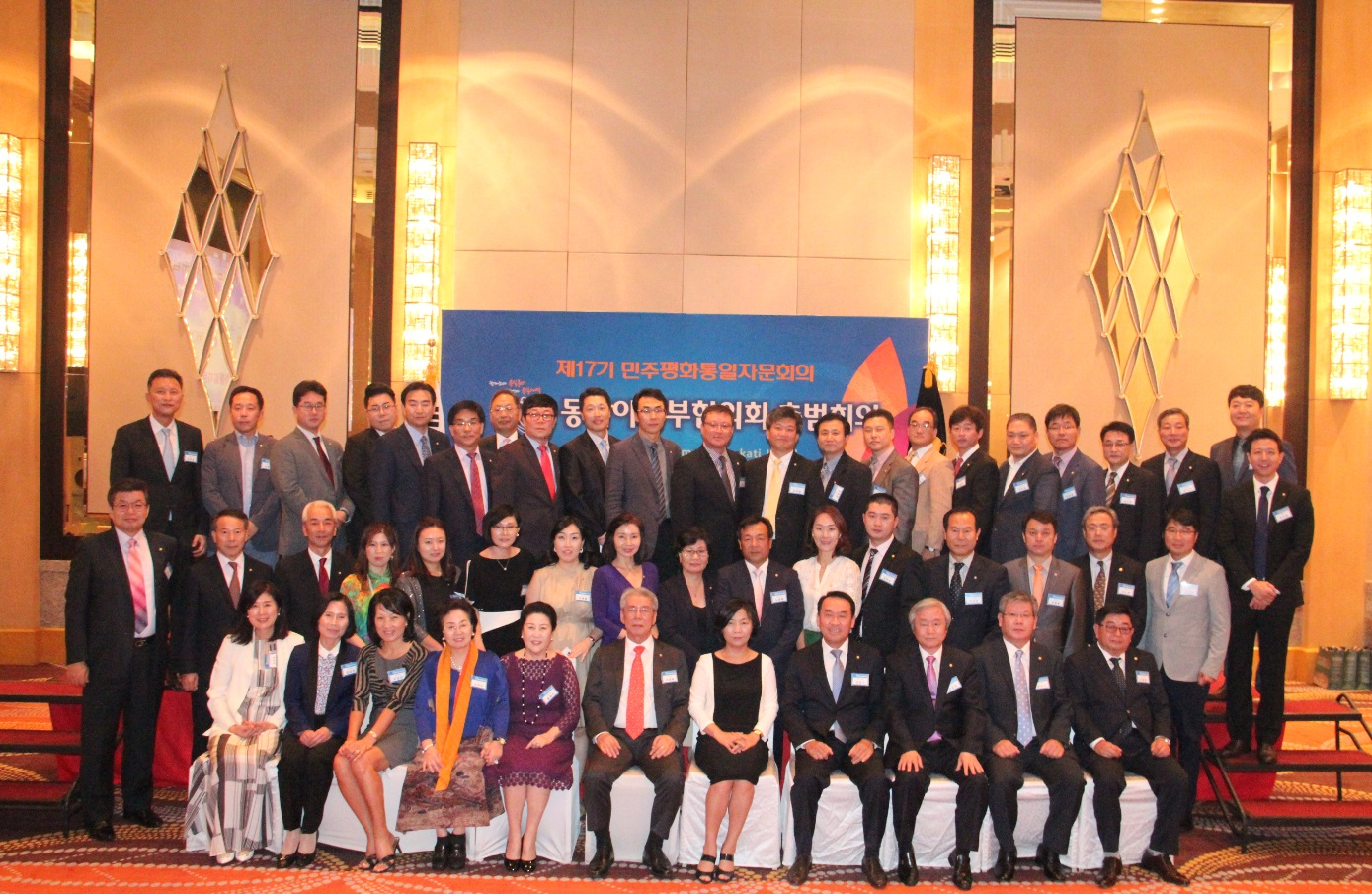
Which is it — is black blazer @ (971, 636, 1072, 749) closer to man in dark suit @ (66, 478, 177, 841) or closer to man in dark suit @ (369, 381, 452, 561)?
man in dark suit @ (369, 381, 452, 561)

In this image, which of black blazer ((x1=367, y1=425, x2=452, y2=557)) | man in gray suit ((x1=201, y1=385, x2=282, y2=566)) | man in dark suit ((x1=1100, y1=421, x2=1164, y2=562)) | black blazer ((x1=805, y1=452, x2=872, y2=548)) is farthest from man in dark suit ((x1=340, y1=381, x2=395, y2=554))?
man in dark suit ((x1=1100, y1=421, x2=1164, y2=562))

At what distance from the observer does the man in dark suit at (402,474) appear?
16.4 ft

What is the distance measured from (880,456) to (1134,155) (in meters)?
4.13

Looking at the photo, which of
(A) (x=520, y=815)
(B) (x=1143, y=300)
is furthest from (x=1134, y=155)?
(A) (x=520, y=815)

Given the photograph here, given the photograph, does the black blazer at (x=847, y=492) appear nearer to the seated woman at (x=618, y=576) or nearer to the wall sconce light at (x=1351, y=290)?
the seated woman at (x=618, y=576)

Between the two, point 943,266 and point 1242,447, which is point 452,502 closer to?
point 1242,447

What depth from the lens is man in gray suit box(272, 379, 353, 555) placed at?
4.91m

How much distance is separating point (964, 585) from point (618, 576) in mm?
1530

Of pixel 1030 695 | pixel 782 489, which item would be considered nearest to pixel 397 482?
pixel 782 489

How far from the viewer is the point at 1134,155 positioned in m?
7.60

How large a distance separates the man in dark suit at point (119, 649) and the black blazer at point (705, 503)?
2.29 metres

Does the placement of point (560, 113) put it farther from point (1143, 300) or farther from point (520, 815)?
point (520, 815)

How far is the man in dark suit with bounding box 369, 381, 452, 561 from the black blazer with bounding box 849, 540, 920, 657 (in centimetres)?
219

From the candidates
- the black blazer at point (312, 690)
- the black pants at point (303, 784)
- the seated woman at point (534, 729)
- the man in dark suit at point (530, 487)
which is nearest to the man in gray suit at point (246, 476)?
the black blazer at point (312, 690)
